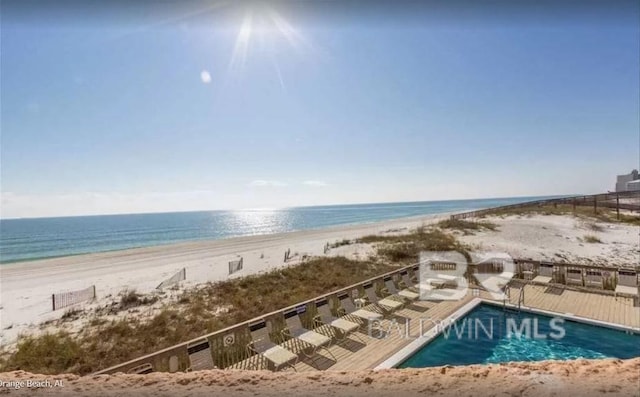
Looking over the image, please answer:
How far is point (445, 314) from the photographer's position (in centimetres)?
785

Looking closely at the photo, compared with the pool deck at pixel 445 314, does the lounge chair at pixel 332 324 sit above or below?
above

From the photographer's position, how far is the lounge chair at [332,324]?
6520 millimetres

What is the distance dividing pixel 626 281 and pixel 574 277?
1222mm

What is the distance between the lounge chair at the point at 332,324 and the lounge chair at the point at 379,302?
132cm

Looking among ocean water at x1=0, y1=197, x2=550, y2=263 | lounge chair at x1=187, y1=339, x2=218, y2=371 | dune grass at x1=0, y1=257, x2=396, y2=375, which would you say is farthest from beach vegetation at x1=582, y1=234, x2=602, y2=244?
ocean water at x1=0, y1=197, x2=550, y2=263

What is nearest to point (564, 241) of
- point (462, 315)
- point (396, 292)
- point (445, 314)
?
point (462, 315)

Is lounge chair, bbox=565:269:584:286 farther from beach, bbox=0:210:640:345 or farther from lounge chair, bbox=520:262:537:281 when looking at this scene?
beach, bbox=0:210:640:345

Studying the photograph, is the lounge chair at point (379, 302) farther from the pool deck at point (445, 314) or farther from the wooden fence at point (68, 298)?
the wooden fence at point (68, 298)

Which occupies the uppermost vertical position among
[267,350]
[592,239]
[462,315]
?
[267,350]

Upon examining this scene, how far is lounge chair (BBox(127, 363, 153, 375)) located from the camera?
431cm

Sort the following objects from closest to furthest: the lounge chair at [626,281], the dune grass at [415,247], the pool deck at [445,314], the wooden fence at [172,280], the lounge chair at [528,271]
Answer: the pool deck at [445,314] → the lounge chair at [626,281] → the lounge chair at [528,271] → the wooden fence at [172,280] → the dune grass at [415,247]

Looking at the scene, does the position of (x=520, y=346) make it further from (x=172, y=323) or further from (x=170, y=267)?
(x=170, y=267)

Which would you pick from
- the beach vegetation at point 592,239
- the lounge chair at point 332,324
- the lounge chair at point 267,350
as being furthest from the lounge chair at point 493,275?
the beach vegetation at point 592,239

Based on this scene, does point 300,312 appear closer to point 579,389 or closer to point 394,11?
point 579,389
